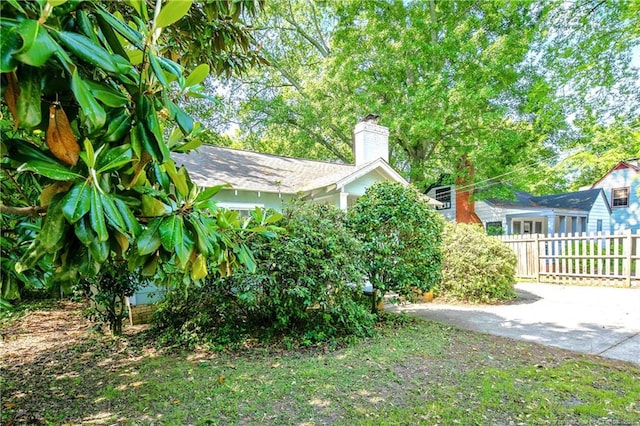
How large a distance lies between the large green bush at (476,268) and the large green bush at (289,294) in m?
3.79

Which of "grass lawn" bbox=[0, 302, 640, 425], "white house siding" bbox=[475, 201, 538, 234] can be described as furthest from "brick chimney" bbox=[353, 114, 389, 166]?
"white house siding" bbox=[475, 201, 538, 234]

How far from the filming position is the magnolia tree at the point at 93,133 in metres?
0.99

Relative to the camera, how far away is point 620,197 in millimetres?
22625

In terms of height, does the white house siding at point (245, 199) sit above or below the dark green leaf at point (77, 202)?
above

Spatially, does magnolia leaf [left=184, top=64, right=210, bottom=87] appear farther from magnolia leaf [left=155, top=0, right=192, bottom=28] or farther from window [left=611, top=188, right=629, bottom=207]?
window [left=611, top=188, right=629, bottom=207]

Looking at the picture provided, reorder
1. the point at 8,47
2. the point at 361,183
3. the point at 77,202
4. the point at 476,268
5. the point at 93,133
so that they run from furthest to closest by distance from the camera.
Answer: the point at 361,183 → the point at 476,268 → the point at 93,133 → the point at 77,202 → the point at 8,47

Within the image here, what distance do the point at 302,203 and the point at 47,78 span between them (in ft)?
15.8

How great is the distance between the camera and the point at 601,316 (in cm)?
664

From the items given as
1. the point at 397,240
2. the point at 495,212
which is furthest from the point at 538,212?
the point at 397,240

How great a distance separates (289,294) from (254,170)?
637cm

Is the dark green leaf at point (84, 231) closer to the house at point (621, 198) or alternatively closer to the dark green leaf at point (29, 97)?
the dark green leaf at point (29, 97)

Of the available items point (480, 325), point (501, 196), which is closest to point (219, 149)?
point (480, 325)

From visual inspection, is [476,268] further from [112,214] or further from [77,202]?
[77,202]

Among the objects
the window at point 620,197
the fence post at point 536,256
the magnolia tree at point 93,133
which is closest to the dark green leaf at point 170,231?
the magnolia tree at point 93,133
